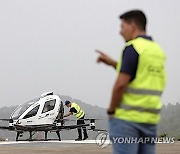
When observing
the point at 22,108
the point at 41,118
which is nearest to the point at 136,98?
the point at 41,118

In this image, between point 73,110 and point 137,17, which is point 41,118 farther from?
point 137,17

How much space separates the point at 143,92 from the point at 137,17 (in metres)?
0.59

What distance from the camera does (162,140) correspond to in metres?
13.0

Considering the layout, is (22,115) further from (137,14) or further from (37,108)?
(137,14)

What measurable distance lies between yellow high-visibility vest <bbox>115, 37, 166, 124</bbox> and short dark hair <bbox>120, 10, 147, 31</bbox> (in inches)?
5.2

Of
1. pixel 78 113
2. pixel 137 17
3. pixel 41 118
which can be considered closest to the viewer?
pixel 137 17

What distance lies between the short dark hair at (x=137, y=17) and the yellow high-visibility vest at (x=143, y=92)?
0.13 m

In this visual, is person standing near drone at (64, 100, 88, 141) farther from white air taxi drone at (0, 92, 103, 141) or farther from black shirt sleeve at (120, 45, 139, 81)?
black shirt sleeve at (120, 45, 139, 81)

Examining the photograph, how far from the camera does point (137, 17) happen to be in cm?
323

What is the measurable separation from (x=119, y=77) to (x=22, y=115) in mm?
14872

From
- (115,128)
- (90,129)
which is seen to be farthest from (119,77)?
(90,129)

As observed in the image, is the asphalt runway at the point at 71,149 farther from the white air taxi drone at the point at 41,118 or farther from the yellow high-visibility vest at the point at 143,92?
the yellow high-visibility vest at the point at 143,92

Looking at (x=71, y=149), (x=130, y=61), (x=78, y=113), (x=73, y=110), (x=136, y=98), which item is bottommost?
(x=71, y=149)

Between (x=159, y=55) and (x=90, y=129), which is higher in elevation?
(x=159, y=55)
